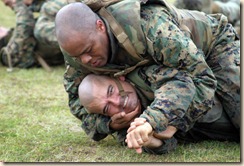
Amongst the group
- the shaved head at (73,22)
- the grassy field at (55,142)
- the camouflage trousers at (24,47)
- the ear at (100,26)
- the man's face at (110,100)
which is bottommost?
the camouflage trousers at (24,47)

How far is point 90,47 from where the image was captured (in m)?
3.39

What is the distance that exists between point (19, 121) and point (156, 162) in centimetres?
157

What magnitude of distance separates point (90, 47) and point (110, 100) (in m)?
0.41

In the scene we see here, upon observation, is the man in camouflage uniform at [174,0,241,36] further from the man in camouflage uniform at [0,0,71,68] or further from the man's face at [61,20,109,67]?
the man's face at [61,20,109,67]

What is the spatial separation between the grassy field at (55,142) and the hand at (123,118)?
0.65 feet

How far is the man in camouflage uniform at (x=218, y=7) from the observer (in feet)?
19.9

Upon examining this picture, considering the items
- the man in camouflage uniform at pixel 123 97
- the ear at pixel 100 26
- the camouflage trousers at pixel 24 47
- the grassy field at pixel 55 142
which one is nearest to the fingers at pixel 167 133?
the man in camouflage uniform at pixel 123 97

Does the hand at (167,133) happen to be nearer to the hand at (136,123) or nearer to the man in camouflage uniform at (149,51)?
the man in camouflage uniform at (149,51)

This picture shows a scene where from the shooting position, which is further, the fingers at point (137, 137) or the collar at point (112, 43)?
the collar at point (112, 43)

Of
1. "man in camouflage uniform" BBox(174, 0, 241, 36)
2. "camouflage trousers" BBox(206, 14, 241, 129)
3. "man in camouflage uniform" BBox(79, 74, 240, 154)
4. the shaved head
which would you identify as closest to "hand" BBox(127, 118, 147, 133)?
"man in camouflage uniform" BBox(79, 74, 240, 154)

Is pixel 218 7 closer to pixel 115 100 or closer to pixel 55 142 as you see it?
pixel 55 142

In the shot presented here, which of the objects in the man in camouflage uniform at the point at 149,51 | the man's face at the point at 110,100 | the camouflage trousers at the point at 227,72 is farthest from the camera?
the camouflage trousers at the point at 227,72

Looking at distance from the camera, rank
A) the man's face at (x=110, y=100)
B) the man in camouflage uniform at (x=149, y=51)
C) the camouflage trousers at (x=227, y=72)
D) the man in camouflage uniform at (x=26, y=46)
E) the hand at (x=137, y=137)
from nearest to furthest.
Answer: the hand at (x=137, y=137) → the man in camouflage uniform at (x=149, y=51) → the man's face at (x=110, y=100) → the camouflage trousers at (x=227, y=72) → the man in camouflage uniform at (x=26, y=46)

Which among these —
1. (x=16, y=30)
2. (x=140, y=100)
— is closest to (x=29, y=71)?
(x=16, y=30)
